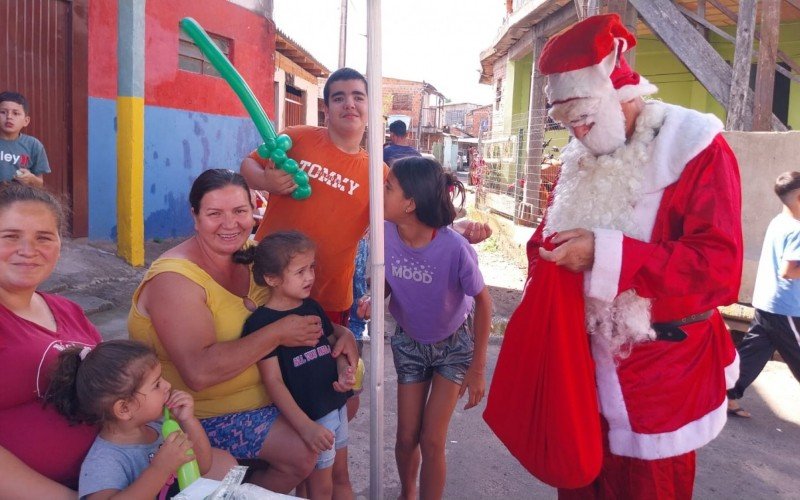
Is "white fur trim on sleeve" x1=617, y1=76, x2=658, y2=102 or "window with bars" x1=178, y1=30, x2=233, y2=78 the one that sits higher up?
"window with bars" x1=178, y1=30, x2=233, y2=78

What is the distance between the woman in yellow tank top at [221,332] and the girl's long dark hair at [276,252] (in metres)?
0.09

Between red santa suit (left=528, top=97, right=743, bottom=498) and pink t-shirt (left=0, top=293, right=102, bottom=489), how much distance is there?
147cm

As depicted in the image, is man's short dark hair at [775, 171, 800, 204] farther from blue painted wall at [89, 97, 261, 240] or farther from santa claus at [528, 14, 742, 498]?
Answer: blue painted wall at [89, 97, 261, 240]

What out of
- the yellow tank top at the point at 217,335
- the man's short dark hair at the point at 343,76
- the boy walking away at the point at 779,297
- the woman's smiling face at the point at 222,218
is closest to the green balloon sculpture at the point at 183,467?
the yellow tank top at the point at 217,335

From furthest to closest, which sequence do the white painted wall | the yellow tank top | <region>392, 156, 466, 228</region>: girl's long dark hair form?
the white painted wall → <region>392, 156, 466, 228</region>: girl's long dark hair → the yellow tank top

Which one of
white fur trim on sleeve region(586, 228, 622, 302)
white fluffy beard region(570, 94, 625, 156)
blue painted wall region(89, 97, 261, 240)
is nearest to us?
white fur trim on sleeve region(586, 228, 622, 302)

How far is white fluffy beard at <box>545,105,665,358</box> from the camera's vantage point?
187 cm

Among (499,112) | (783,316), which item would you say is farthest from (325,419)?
(499,112)

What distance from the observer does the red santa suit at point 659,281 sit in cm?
172

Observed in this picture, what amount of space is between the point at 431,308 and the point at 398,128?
167 inches

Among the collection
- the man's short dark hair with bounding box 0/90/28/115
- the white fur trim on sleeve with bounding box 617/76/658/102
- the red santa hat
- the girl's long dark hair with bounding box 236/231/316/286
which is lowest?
the girl's long dark hair with bounding box 236/231/316/286

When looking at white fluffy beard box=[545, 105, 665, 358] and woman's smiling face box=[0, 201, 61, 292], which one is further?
white fluffy beard box=[545, 105, 665, 358]

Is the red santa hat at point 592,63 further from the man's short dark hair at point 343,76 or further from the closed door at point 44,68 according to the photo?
the closed door at point 44,68

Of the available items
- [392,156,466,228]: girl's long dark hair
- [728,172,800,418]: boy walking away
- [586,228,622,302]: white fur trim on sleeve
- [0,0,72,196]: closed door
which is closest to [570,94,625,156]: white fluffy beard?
[586,228,622,302]: white fur trim on sleeve
